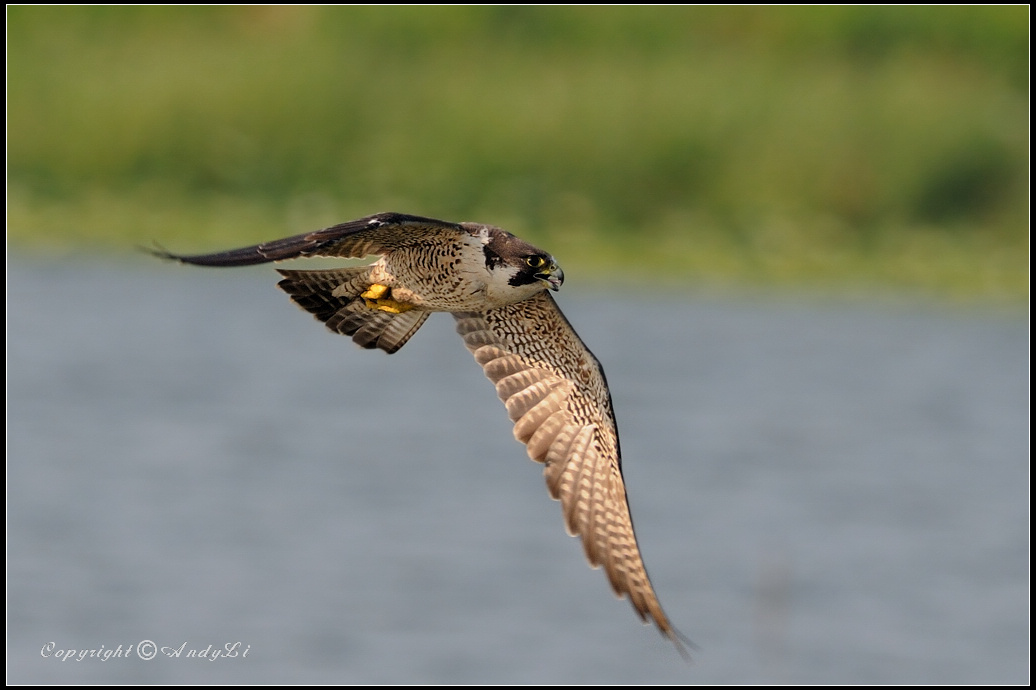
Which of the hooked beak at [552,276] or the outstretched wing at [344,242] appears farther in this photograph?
the hooked beak at [552,276]

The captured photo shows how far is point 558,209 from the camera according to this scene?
17.9 metres

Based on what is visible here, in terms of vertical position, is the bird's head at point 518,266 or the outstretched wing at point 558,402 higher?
the bird's head at point 518,266

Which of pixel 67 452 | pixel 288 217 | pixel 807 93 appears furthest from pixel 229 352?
pixel 807 93

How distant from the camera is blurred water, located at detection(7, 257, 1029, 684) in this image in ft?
43.1

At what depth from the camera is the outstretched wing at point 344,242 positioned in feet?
18.0

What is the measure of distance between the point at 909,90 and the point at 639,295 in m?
3.39

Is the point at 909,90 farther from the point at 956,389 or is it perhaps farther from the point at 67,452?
the point at 67,452

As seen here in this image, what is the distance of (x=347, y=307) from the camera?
6.85 m

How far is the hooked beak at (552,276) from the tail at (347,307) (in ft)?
1.92

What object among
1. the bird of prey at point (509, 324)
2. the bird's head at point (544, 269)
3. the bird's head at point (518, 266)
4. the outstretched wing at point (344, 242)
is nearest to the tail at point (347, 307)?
the bird of prey at point (509, 324)

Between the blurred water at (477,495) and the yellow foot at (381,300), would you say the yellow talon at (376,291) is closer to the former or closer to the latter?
the yellow foot at (381,300)

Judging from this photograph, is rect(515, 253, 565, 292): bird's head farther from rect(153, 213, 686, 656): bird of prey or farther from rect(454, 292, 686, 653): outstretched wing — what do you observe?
rect(454, 292, 686, 653): outstretched wing

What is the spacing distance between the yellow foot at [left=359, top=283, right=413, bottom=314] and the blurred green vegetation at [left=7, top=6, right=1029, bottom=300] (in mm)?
10651

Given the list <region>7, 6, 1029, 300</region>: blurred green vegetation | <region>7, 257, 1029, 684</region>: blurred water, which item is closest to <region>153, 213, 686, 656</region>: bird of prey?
<region>7, 257, 1029, 684</region>: blurred water
